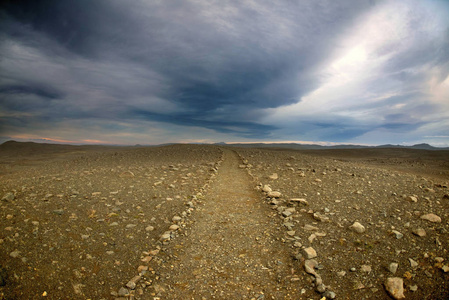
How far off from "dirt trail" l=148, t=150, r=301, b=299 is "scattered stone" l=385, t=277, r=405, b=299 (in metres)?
1.75

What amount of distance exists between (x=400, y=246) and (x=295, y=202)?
3785mm

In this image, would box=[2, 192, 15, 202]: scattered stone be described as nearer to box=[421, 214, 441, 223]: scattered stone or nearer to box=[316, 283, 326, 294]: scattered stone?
box=[316, 283, 326, 294]: scattered stone

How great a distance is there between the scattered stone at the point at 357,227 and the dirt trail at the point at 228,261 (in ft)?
7.53

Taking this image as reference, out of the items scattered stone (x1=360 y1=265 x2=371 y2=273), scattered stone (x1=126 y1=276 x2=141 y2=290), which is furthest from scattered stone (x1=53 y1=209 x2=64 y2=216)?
scattered stone (x1=360 y1=265 x2=371 y2=273)

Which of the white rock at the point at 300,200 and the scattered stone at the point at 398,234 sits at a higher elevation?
the white rock at the point at 300,200

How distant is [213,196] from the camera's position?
33.0 ft

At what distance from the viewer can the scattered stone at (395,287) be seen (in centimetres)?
391

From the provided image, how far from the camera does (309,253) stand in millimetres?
5254

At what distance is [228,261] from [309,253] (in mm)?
2172

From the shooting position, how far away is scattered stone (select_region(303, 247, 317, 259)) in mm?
5164

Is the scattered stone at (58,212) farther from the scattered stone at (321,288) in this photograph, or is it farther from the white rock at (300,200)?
the white rock at (300,200)

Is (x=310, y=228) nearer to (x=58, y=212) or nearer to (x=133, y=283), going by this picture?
(x=133, y=283)

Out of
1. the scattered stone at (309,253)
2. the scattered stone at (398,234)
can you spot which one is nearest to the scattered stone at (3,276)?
the scattered stone at (309,253)

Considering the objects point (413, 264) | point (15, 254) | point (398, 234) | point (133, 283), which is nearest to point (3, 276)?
point (15, 254)
